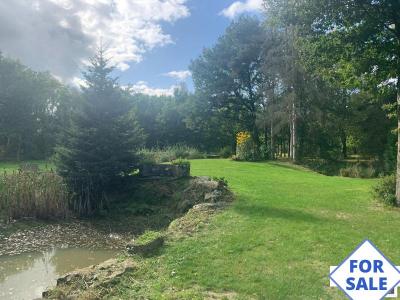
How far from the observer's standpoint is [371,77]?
31.0 feet

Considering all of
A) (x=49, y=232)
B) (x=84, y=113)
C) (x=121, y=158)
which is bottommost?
(x=49, y=232)

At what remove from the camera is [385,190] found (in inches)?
413

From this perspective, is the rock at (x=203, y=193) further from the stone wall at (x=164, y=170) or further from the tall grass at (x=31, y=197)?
the tall grass at (x=31, y=197)

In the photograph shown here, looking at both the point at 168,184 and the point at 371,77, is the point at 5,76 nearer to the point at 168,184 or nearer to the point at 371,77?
the point at 168,184

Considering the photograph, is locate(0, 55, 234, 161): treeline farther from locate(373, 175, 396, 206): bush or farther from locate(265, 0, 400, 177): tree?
locate(373, 175, 396, 206): bush

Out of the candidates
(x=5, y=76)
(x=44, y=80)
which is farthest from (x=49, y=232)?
(x=44, y=80)

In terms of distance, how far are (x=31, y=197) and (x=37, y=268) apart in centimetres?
392

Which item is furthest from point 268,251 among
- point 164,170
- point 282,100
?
point 282,100

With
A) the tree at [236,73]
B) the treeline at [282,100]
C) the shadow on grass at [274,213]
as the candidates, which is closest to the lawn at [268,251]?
the shadow on grass at [274,213]

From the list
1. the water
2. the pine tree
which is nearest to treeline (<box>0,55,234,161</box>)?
the pine tree

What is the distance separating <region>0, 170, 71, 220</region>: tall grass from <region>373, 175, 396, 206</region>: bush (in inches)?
361

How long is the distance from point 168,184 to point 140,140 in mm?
1903

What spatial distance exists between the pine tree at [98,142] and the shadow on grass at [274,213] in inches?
211

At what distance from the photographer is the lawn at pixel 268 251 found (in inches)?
208
